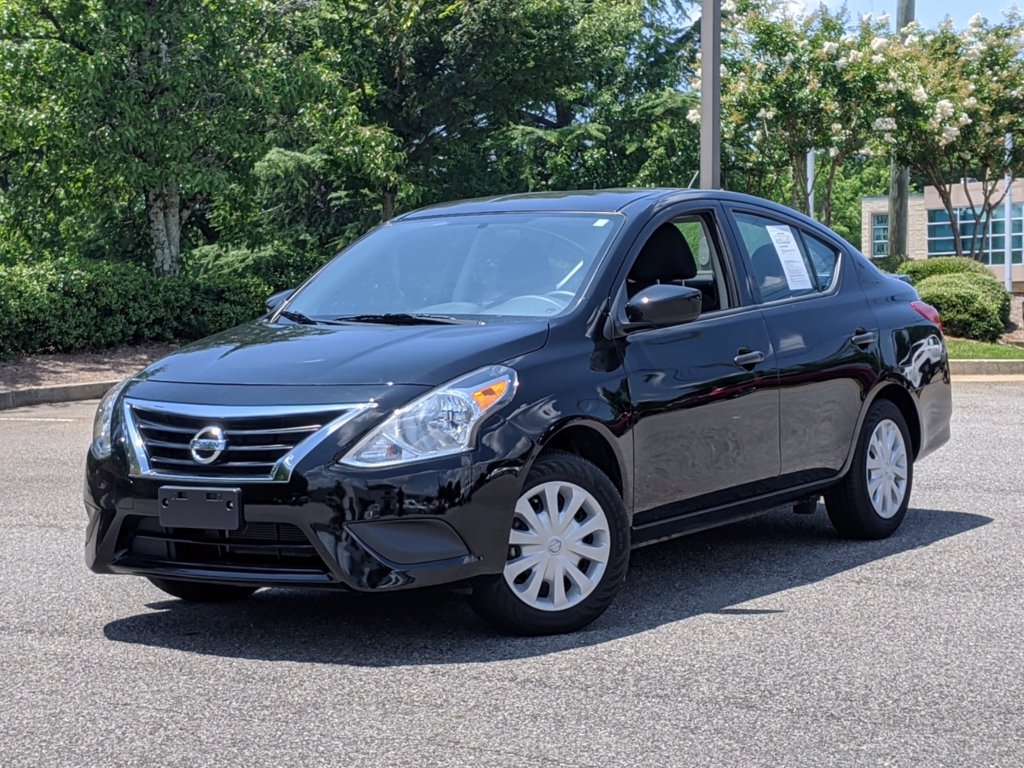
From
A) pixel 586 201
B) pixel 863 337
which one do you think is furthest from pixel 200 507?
pixel 863 337

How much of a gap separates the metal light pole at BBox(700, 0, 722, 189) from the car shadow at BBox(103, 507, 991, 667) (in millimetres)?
9685

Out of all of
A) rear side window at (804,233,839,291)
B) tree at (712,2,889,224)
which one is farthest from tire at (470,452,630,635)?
tree at (712,2,889,224)

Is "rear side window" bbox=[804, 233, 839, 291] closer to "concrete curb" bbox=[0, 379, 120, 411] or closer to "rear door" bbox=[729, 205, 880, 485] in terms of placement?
"rear door" bbox=[729, 205, 880, 485]

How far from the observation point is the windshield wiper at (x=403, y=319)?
6.04m

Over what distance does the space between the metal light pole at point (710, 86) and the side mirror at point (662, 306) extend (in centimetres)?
1071

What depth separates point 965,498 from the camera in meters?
8.89

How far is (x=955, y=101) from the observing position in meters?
26.3

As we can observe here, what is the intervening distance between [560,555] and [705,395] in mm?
1131

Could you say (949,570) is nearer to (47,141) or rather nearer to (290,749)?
(290,749)

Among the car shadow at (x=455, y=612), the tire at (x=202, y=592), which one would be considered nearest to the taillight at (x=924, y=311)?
the car shadow at (x=455, y=612)

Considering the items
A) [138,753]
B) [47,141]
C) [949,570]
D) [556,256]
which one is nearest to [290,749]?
[138,753]

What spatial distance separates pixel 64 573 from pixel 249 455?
83.8 inches

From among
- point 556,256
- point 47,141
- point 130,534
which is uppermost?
point 47,141

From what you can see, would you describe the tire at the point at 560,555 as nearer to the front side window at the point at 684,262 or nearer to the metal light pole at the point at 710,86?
the front side window at the point at 684,262
